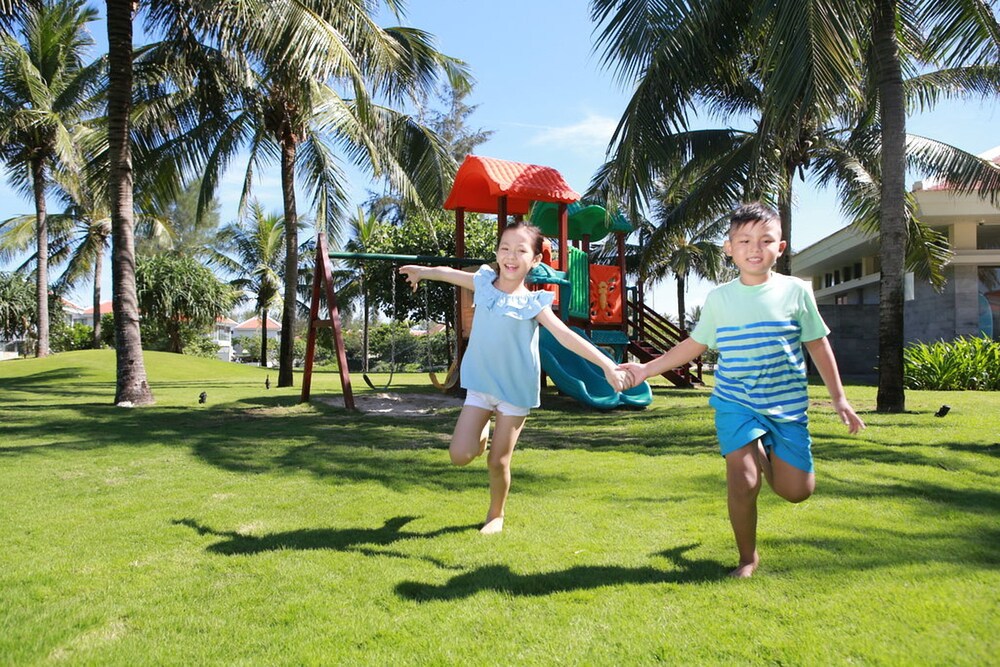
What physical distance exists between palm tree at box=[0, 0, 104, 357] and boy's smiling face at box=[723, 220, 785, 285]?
22016 millimetres

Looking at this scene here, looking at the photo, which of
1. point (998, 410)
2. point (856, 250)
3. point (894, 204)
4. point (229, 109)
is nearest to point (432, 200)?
point (229, 109)

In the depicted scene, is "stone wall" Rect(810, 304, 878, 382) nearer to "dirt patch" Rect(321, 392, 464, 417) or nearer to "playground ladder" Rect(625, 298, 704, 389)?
"playground ladder" Rect(625, 298, 704, 389)

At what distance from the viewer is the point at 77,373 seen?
67.3 ft

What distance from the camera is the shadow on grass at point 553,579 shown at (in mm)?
3104

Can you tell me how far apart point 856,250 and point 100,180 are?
88.5ft

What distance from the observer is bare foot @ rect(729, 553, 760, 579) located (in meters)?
3.23

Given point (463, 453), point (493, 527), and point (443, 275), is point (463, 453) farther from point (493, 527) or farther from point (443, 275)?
point (443, 275)

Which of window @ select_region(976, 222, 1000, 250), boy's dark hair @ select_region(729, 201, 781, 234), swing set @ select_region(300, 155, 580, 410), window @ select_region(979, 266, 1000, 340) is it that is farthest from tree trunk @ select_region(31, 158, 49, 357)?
window @ select_region(976, 222, 1000, 250)

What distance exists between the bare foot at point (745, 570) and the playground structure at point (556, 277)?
632cm

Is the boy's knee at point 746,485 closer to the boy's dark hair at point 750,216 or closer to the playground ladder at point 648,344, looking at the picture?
the boy's dark hair at point 750,216

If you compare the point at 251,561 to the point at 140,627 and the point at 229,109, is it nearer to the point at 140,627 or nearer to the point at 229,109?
the point at 140,627

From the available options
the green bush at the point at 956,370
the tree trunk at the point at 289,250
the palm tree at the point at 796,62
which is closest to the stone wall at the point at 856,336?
the green bush at the point at 956,370

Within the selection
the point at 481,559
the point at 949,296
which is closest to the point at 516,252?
the point at 481,559

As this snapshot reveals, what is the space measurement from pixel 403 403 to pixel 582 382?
299 cm
